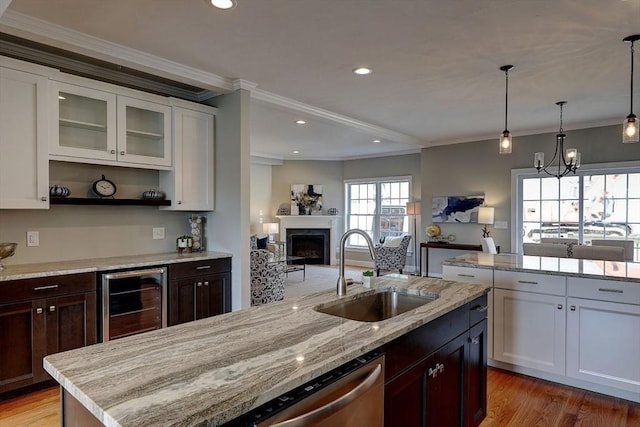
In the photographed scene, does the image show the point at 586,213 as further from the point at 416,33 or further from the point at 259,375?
the point at 259,375

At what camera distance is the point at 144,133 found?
3.63 meters

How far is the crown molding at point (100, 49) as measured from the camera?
247 cm

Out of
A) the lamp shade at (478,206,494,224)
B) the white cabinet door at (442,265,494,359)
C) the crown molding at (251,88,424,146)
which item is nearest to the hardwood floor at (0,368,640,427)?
the white cabinet door at (442,265,494,359)

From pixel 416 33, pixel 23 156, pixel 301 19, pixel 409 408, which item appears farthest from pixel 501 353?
pixel 23 156

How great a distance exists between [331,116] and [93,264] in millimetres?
3247

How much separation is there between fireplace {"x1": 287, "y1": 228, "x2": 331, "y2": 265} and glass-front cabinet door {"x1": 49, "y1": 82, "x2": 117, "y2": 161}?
6.12 m

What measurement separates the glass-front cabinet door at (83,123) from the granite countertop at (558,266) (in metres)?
3.20

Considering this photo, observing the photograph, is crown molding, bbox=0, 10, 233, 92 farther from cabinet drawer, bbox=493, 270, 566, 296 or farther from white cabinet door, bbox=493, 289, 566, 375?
white cabinet door, bbox=493, 289, 566, 375

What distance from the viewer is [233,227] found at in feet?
12.3

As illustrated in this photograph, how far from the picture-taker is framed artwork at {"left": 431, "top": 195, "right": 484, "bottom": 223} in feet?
21.9

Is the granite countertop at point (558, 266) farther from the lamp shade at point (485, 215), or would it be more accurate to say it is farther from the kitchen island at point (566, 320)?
the lamp shade at point (485, 215)

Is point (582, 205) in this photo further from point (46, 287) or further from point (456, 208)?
point (46, 287)

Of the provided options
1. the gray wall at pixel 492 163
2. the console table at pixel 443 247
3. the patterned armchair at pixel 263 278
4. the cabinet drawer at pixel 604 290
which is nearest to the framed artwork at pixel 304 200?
the gray wall at pixel 492 163

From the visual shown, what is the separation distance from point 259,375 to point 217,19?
2.34 meters
